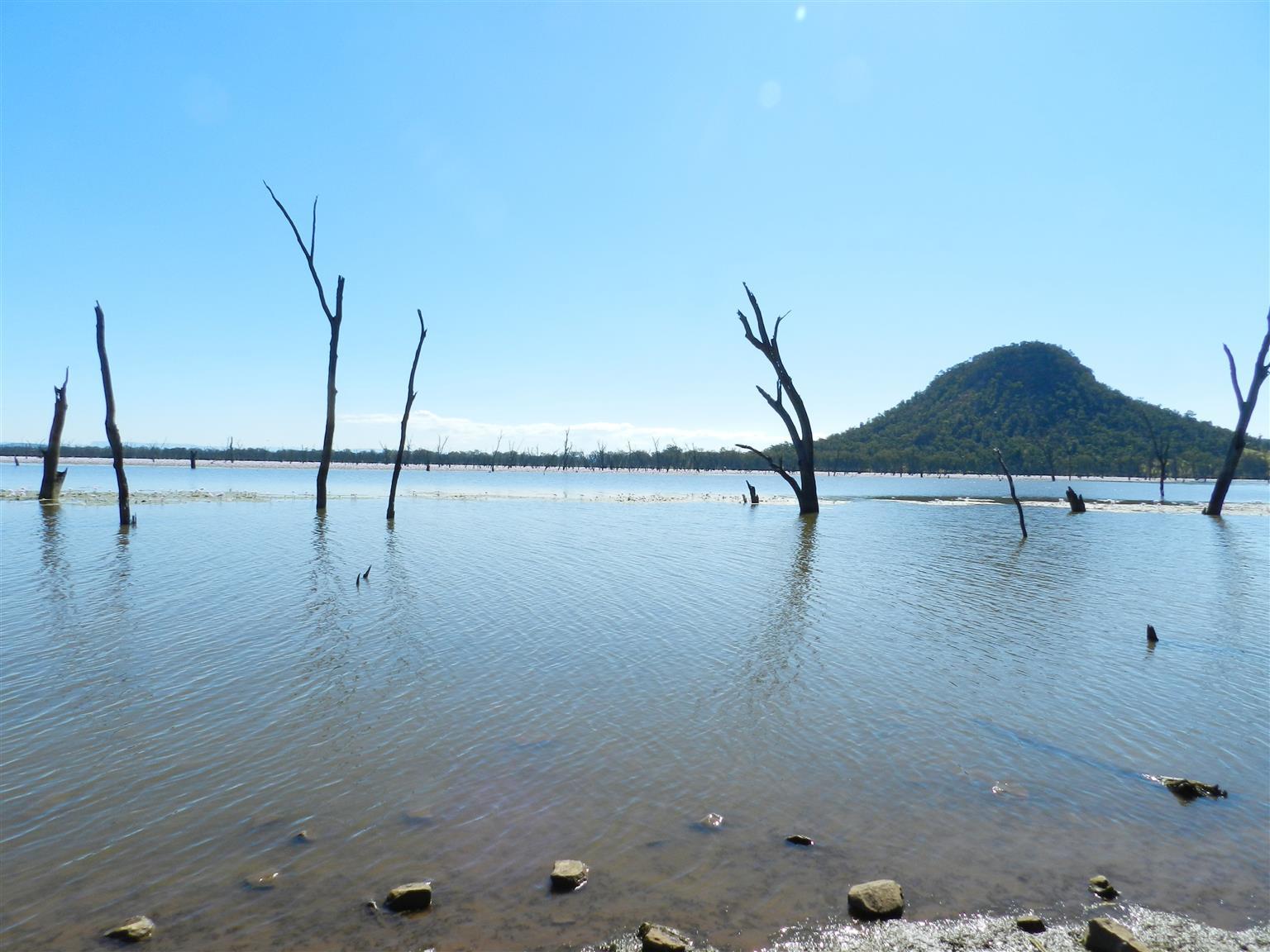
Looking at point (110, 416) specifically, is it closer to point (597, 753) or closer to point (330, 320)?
point (330, 320)

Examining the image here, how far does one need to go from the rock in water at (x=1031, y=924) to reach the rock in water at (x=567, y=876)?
2360 millimetres

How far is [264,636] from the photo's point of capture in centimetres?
914

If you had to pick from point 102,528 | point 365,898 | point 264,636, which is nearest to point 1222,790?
point 365,898

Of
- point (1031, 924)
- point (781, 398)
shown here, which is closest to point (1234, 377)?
point (781, 398)

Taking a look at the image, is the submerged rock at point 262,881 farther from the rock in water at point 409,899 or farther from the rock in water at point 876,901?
the rock in water at point 876,901

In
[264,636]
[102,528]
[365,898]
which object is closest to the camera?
[365,898]

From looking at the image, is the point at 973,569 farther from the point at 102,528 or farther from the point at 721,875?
the point at 102,528

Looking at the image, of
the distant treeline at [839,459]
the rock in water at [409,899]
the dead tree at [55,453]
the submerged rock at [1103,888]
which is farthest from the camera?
the distant treeline at [839,459]

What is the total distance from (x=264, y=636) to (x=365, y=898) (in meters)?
6.29

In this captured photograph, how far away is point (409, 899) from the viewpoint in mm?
3758

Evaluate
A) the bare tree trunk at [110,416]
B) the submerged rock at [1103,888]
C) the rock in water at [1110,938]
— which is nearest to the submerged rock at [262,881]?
the rock in water at [1110,938]

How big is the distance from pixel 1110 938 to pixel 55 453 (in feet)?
132

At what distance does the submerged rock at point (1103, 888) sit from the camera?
13.4ft

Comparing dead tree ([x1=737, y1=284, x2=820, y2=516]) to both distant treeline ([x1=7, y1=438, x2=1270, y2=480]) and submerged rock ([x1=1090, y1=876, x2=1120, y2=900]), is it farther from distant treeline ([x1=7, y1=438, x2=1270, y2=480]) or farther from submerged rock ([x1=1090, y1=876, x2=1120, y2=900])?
distant treeline ([x1=7, y1=438, x2=1270, y2=480])
